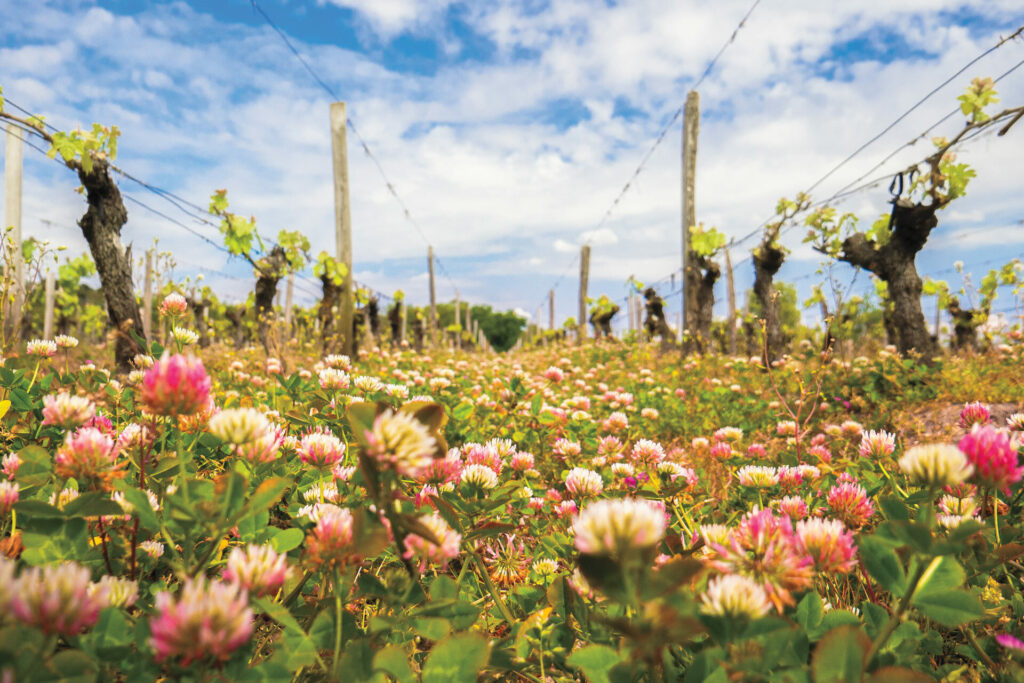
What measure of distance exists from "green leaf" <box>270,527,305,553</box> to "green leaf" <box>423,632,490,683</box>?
331mm

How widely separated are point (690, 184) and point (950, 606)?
461 inches

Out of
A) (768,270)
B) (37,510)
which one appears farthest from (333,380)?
(768,270)

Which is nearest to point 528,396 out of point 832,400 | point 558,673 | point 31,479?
point 558,673

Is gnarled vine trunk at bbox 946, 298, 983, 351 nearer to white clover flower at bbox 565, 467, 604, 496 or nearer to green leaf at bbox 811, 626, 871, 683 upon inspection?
white clover flower at bbox 565, 467, 604, 496

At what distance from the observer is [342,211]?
31.0 feet

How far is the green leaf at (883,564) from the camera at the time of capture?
77 centimetres

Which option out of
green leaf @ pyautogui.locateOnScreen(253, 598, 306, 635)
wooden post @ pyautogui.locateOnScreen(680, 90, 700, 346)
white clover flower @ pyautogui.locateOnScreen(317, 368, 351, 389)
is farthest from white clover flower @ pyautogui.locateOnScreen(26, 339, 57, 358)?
wooden post @ pyautogui.locateOnScreen(680, 90, 700, 346)

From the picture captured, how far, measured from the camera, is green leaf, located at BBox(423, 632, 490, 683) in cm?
79

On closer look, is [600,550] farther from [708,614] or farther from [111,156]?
[111,156]

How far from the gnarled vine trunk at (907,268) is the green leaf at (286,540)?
7.27 m

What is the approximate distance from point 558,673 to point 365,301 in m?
13.5

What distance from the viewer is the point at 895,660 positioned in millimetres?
830

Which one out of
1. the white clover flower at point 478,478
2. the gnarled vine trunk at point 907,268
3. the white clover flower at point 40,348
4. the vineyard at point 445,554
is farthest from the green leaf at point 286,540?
the gnarled vine trunk at point 907,268

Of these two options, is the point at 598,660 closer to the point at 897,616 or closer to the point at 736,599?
the point at 736,599
